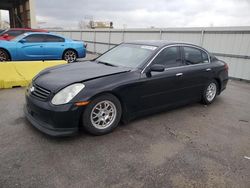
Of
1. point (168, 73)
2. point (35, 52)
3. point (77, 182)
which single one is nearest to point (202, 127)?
point (168, 73)

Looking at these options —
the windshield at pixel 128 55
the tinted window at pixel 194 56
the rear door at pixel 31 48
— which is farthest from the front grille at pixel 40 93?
the rear door at pixel 31 48

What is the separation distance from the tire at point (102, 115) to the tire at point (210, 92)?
2.63m

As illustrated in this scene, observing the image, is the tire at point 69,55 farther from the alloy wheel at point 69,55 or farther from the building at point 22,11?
the building at point 22,11

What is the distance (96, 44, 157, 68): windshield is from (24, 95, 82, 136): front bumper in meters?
1.52

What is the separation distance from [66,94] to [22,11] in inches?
914

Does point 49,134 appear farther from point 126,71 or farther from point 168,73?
point 168,73

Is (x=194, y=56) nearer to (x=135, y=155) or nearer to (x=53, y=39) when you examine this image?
(x=135, y=155)

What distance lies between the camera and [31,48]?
957 cm

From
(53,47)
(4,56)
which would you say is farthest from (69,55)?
(4,56)

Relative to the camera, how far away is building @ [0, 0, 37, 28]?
2052 cm

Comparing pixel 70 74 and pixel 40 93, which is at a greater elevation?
pixel 70 74

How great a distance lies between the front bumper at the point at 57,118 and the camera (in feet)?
10.7

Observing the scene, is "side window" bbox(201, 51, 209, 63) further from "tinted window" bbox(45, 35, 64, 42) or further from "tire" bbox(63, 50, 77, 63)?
"tinted window" bbox(45, 35, 64, 42)

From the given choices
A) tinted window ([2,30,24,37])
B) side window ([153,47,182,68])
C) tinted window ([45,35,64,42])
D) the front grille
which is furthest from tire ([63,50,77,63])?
the front grille
